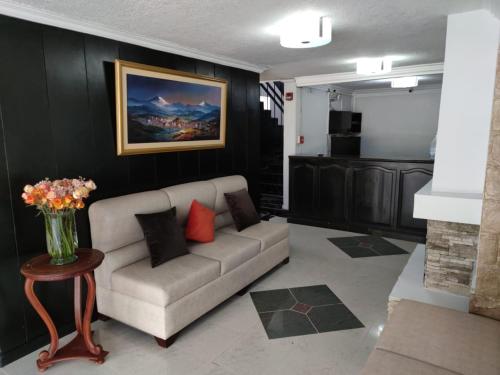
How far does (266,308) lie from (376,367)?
1.53 m

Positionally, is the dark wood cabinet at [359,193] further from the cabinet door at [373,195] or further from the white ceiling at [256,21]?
the white ceiling at [256,21]

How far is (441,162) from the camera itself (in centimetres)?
255

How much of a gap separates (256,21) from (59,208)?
189 centimetres

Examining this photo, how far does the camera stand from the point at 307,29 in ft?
8.20

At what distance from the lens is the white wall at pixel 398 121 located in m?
7.16

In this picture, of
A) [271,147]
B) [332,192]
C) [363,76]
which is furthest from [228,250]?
[271,147]

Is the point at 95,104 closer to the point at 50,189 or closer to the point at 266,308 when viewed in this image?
the point at 50,189

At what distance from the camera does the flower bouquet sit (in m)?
2.12

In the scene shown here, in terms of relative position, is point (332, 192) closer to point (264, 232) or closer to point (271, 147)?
point (264, 232)

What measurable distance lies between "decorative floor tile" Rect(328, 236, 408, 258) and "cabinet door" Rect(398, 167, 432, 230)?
1.34 feet

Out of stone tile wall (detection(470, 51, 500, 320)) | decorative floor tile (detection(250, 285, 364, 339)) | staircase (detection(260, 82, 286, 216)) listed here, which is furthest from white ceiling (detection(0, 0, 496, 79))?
staircase (detection(260, 82, 286, 216))

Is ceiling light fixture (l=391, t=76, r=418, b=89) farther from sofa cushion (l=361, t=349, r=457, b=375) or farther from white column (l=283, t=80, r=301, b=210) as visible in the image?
sofa cushion (l=361, t=349, r=457, b=375)

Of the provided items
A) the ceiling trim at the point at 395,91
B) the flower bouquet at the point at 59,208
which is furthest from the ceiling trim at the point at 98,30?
the ceiling trim at the point at 395,91

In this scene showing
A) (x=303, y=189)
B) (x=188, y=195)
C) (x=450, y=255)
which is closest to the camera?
(x=450, y=255)
